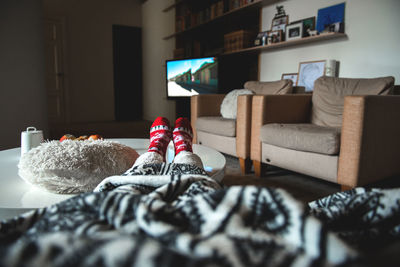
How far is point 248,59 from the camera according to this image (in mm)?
3883

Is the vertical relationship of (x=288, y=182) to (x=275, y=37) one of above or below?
below

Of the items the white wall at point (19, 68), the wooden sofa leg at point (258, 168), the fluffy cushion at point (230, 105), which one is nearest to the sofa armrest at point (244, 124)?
the wooden sofa leg at point (258, 168)

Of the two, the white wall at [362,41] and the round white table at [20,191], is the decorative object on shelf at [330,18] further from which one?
the round white table at [20,191]

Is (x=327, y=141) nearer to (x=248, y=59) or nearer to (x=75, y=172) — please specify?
(x=75, y=172)

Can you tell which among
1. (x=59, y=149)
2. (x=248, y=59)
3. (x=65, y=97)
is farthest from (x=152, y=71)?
(x=59, y=149)

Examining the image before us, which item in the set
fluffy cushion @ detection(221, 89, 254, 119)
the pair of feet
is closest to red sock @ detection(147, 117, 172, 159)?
the pair of feet

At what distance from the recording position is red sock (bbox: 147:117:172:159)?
44.0 inches

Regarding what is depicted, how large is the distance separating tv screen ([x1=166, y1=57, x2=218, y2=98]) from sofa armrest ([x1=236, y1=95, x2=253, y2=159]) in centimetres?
169

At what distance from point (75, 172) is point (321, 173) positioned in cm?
150

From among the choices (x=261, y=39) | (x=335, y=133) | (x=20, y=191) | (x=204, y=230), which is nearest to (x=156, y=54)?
(x=261, y=39)

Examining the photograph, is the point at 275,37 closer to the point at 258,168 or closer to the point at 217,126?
the point at 217,126

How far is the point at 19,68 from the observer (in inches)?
113

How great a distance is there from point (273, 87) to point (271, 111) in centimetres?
65

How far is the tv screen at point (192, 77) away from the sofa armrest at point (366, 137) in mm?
2494
